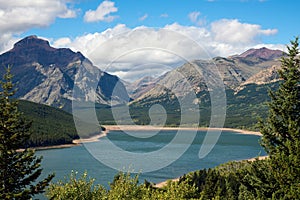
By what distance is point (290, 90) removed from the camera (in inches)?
1015

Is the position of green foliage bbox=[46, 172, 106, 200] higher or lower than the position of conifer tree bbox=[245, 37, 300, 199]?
lower

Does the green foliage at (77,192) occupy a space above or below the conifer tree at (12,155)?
below

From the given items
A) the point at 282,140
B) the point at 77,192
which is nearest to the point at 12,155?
the point at 77,192

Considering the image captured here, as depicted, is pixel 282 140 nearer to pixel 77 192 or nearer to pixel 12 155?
pixel 77 192

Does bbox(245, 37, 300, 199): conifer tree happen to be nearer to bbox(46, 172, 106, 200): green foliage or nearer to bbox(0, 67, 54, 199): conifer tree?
bbox(46, 172, 106, 200): green foliage

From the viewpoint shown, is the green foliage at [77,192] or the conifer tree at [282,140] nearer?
the conifer tree at [282,140]

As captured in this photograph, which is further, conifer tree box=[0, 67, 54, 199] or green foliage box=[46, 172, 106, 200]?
green foliage box=[46, 172, 106, 200]

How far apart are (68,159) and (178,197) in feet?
367

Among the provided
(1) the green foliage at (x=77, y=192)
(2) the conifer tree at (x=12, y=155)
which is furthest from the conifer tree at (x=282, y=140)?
(2) the conifer tree at (x=12, y=155)

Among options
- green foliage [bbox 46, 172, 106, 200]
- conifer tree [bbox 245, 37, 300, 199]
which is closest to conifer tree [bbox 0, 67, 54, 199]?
green foliage [bbox 46, 172, 106, 200]

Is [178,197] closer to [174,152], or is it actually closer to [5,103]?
[5,103]

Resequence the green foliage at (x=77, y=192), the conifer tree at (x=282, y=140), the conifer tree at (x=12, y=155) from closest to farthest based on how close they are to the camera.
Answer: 1. the conifer tree at (x=282, y=140)
2. the conifer tree at (x=12, y=155)
3. the green foliage at (x=77, y=192)

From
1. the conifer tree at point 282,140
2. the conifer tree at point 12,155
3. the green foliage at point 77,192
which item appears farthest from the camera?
the green foliage at point 77,192

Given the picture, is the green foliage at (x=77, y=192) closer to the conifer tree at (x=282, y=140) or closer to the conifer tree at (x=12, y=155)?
the conifer tree at (x=12, y=155)
